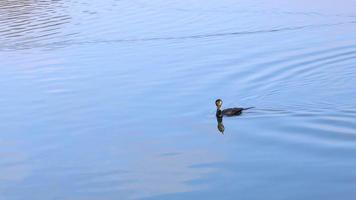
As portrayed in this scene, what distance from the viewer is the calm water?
12.9 meters

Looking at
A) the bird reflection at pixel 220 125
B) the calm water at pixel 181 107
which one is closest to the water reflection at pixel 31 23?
the calm water at pixel 181 107

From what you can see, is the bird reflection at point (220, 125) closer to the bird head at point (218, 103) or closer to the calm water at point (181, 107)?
the calm water at point (181, 107)

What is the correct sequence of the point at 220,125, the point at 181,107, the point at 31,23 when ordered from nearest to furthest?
the point at 220,125, the point at 181,107, the point at 31,23

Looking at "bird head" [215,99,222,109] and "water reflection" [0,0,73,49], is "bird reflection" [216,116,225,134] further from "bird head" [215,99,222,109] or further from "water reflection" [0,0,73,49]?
"water reflection" [0,0,73,49]

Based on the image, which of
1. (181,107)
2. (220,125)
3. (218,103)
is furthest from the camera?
(181,107)

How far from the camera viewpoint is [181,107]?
17.8 m

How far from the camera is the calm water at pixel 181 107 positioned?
12883 millimetres

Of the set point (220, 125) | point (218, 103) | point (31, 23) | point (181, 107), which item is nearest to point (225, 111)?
point (218, 103)

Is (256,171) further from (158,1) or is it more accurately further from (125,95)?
(158,1)

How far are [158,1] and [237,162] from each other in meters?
26.5

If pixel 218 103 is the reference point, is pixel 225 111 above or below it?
below

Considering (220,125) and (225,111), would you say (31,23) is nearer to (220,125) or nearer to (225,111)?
(225,111)

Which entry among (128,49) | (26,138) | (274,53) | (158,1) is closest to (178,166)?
(26,138)

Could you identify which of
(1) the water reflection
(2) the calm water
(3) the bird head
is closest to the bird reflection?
(2) the calm water
